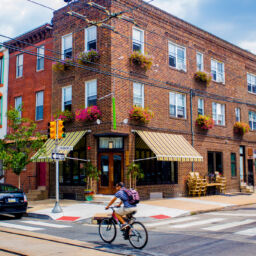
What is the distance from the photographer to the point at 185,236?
959 cm

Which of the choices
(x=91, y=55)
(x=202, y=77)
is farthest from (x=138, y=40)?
(x=202, y=77)

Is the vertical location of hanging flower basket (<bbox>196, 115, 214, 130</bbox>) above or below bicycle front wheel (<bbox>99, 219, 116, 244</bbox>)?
above

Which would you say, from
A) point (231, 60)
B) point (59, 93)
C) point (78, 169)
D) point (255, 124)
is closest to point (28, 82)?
point (59, 93)

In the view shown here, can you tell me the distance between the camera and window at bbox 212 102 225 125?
2484cm

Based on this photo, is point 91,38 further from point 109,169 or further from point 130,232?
point 130,232

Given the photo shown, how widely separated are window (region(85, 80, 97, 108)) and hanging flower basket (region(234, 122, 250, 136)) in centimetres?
1206

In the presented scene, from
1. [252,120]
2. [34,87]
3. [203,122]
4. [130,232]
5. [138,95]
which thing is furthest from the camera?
[252,120]

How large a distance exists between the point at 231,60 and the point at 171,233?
1969cm

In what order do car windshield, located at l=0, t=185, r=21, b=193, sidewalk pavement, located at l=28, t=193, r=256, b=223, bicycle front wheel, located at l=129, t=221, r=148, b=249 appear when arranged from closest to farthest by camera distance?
bicycle front wheel, located at l=129, t=221, r=148, b=249 < sidewalk pavement, located at l=28, t=193, r=256, b=223 < car windshield, located at l=0, t=185, r=21, b=193

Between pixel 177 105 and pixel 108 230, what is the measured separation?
46.6 feet

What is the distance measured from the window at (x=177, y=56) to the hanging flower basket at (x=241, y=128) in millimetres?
6654

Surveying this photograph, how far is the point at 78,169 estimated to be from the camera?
64.9 feet

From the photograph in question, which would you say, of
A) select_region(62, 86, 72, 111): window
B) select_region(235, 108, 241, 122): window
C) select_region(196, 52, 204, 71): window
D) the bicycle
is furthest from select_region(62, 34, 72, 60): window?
the bicycle

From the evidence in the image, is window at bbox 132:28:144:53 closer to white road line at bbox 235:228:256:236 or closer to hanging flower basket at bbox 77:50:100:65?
hanging flower basket at bbox 77:50:100:65
